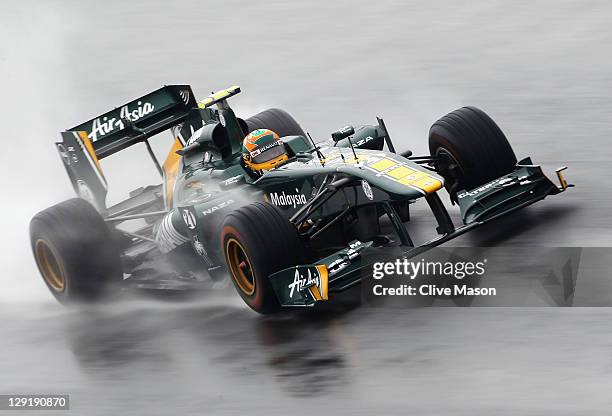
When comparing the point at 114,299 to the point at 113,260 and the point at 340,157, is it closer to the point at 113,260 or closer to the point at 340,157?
the point at 113,260

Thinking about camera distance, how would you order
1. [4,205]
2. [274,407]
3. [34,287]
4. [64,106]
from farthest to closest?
[64,106]
[4,205]
[34,287]
[274,407]

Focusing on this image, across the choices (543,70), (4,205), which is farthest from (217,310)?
(543,70)

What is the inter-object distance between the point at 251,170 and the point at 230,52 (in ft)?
39.2

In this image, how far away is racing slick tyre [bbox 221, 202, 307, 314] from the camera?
10.3 metres

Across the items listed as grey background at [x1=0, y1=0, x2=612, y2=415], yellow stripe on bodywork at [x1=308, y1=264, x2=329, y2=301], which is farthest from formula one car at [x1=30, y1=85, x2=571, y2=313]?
grey background at [x1=0, y1=0, x2=612, y2=415]

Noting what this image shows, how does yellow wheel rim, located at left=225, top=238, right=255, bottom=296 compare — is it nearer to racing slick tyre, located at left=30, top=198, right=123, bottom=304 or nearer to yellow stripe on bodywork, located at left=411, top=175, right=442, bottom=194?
yellow stripe on bodywork, located at left=411, top=175, right=442, bottom=194

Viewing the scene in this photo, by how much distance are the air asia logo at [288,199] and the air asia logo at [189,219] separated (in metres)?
0.80

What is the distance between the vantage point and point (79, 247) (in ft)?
40.9

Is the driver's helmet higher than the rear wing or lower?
lower

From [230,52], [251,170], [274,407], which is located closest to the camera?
[274,407]

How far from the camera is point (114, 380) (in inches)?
394

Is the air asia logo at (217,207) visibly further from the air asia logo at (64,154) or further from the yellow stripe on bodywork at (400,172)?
the air asia logo at (64,154)

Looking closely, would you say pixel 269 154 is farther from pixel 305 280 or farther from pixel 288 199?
pixel 305 280

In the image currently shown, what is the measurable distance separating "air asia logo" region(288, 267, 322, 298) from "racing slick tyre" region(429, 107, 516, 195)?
2586 mm
